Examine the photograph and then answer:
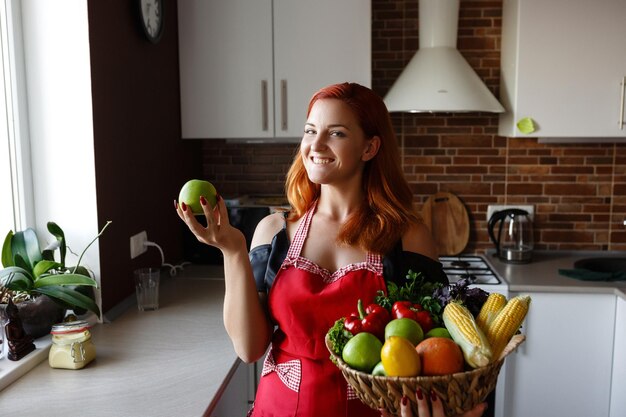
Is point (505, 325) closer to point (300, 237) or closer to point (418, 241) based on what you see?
point (418, 241)

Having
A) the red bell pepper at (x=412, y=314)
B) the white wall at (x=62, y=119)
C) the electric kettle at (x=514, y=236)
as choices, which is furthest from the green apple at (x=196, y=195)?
the electric kettle at (x=514, y=236)

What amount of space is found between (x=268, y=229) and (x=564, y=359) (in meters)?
1.68

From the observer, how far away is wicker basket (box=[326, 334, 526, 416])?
1.06 meters

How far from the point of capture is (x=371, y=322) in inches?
47.1

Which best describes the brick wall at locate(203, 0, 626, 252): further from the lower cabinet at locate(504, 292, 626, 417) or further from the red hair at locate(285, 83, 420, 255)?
the red hair at locate(285, 83, 420, 255)

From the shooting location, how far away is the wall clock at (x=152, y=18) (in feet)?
7.88

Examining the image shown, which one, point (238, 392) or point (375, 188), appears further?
point (238, 392)

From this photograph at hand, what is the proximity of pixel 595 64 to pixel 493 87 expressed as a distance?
1.74ft

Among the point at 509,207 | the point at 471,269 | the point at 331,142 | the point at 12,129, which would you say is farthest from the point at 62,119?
the point at 509,207

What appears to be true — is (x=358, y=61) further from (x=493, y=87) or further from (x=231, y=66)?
(x=493, y=87)

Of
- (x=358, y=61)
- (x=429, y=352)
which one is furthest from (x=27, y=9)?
(x=429, y=352)

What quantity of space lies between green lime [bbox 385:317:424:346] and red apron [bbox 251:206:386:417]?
29 cm

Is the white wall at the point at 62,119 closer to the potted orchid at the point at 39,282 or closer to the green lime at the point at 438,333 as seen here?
the potted orchid at the point at 39,282

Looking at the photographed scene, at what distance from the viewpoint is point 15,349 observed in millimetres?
1690
